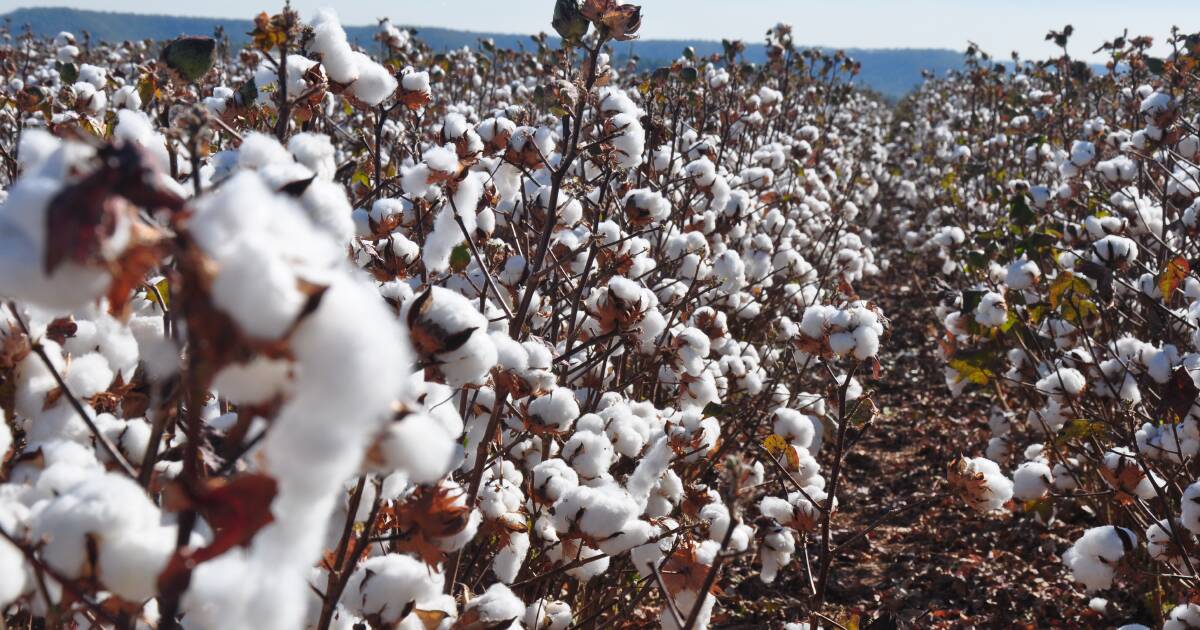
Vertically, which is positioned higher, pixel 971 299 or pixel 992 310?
pixel 992 310

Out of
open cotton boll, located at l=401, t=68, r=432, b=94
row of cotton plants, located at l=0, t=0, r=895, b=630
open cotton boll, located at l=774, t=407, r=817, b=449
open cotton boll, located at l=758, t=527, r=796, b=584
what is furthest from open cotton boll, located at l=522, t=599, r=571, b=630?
open cotton boll, located at l=401, t=68, r=432, b=94

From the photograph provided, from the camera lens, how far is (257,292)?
0.57 meters

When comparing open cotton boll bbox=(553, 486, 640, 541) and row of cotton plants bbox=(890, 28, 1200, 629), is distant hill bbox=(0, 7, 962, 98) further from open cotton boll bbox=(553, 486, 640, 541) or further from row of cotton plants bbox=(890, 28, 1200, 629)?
open cotton boll bbox=(553, 486, 640, 541)

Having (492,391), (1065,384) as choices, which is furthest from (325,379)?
(1065,384)

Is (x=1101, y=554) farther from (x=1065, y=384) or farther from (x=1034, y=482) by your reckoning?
(x=1065, y=384)

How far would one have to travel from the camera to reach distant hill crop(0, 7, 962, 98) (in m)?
73.8

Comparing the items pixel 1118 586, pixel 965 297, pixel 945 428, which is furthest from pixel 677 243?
pixel 945 428

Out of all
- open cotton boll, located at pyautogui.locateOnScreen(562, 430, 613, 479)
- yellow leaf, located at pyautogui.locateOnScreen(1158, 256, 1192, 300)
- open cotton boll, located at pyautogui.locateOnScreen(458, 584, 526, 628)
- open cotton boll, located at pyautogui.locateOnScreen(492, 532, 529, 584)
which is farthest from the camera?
yellow leaf, located at pyautogui.locateOnScreen(1158, 256, 1192, 300)

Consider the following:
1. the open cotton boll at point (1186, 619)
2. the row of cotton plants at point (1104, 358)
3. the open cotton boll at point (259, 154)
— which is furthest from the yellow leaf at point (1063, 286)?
the open cotton boll at point (259, 154)

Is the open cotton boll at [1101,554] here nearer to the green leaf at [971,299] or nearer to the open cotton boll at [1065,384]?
the open cotton boll at [1065,384]

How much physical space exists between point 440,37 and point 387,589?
9671cm

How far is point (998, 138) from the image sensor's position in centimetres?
1032

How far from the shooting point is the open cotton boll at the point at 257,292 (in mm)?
565

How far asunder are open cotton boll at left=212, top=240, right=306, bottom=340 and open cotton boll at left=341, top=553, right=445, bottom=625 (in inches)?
38.6
